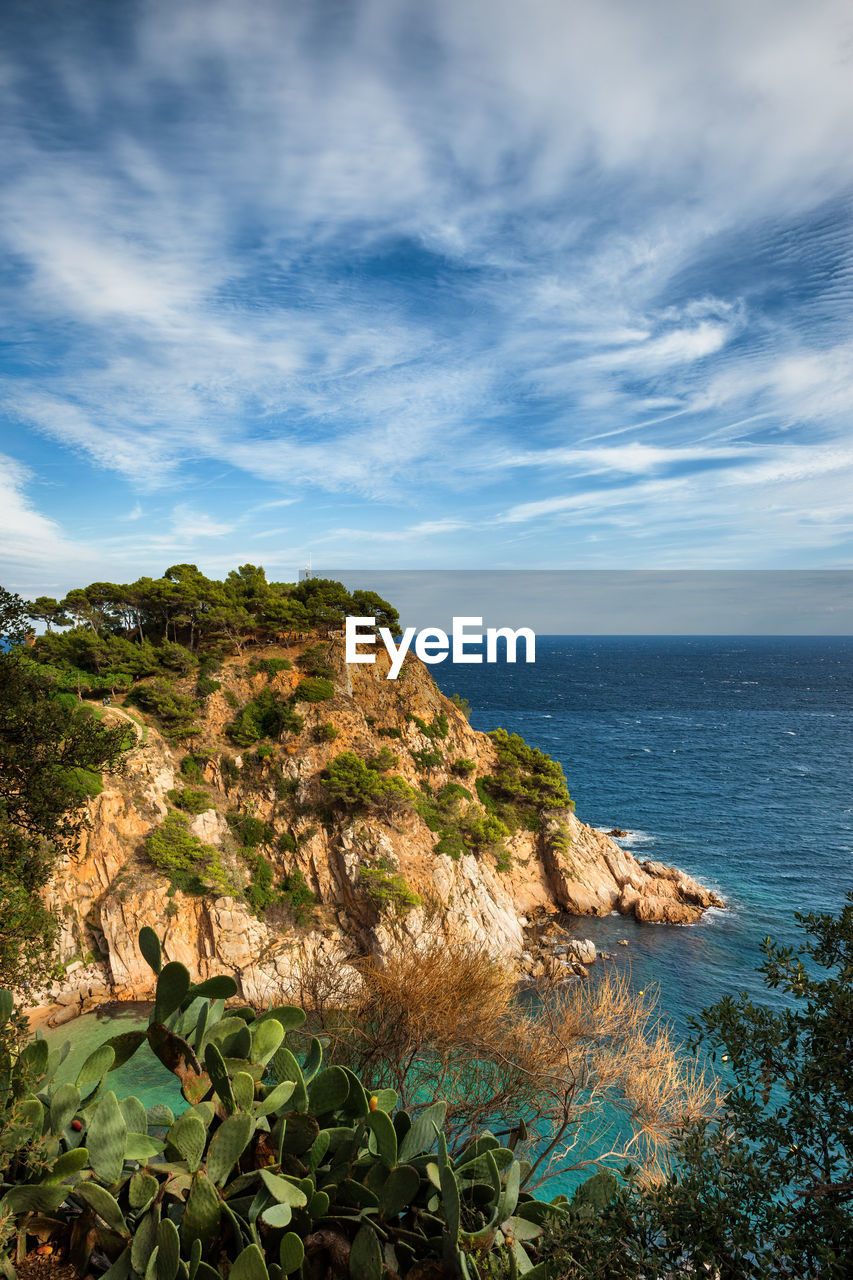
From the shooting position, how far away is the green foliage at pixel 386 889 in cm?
2953

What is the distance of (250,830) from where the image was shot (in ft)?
106

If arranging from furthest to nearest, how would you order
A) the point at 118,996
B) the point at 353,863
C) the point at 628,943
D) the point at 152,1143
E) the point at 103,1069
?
the point at 628,943 < the point at 353,863 < the point at 118,996 < the point at 103,1069 < the point at 152,1143

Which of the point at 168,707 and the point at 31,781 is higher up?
the point at 31,781

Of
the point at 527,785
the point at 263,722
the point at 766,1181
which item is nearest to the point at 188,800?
the point at 263,722

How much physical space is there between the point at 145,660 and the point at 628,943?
30.2 m

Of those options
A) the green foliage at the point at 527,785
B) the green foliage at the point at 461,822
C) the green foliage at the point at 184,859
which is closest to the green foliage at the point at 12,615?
the green foliage at the point at 184,859

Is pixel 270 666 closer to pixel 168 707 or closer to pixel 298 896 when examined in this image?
pixel 168 707

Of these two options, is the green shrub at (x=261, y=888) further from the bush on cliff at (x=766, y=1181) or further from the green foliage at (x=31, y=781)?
the bush on cliff at (x=766, y=1181)

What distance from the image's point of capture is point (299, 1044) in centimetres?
1614

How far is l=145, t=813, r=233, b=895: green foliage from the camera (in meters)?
28.3

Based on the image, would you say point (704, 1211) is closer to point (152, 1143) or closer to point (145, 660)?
point (152, 1143)

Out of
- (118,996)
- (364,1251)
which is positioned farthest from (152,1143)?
(118,996)

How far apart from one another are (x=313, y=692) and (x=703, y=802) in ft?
129

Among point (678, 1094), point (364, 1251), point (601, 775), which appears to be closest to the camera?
point (364, 1251)
